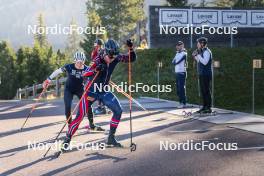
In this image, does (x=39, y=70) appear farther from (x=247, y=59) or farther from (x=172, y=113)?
(x=172, y=113)

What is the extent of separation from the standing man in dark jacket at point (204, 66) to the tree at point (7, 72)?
36.4 metres

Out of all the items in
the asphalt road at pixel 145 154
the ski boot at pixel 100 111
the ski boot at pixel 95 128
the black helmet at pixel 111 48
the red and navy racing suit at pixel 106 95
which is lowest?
the asphalt road at pixel 145 154

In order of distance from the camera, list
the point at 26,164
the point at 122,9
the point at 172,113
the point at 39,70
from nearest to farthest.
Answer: the point at 26,164 → the point at 172,113 → the point at 39,70 → the point at 122,9

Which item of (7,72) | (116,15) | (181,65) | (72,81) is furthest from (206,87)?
(116,15)

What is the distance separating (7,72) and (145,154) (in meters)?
44.8

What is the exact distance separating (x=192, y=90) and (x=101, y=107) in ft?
36.4

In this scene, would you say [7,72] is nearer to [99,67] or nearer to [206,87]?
[206,87]

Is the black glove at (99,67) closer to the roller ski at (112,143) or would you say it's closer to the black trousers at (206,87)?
the roller ski at (112,143)

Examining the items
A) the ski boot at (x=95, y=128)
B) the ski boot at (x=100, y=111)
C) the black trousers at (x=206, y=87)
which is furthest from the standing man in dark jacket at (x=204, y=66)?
the ski boot at (x=95, y=128)

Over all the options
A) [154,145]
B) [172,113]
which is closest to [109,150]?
[154,145]

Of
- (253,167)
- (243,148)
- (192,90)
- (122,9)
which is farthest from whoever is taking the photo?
(122,9)

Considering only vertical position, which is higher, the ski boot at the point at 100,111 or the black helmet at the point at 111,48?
the black helmet at the point at 111,48

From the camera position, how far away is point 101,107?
1614cm

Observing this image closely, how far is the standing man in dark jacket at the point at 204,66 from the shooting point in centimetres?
1455
